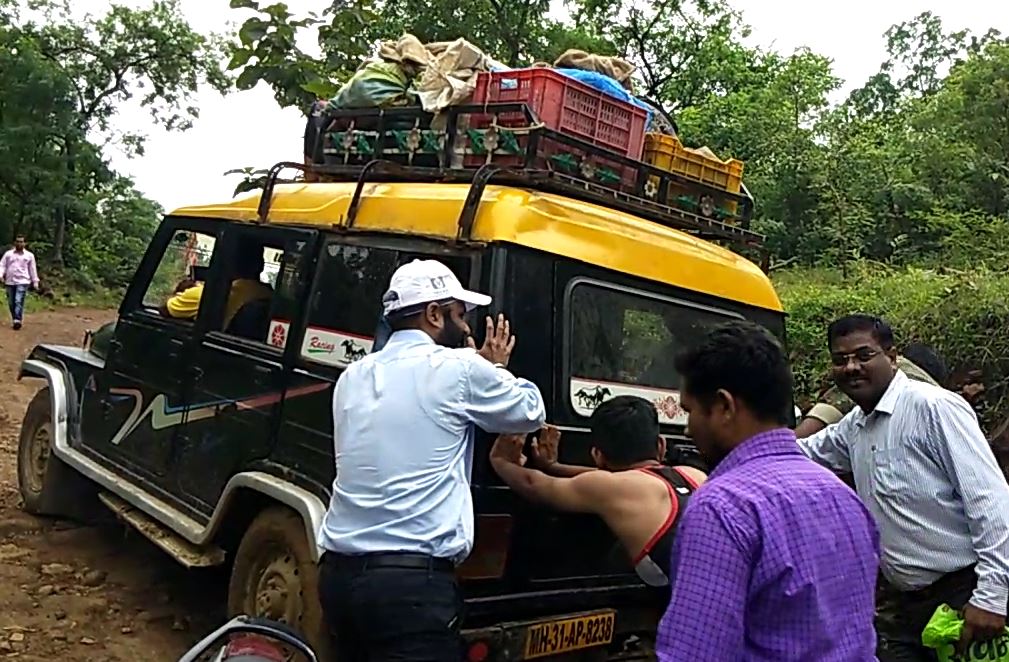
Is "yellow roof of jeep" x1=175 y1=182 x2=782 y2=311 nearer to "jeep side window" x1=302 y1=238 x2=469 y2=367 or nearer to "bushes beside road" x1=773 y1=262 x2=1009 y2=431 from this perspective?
"jeep side window" x1=302 y1=238 x2=469 y2=367

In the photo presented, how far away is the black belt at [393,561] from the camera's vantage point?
109 inches

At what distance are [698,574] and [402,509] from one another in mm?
1290

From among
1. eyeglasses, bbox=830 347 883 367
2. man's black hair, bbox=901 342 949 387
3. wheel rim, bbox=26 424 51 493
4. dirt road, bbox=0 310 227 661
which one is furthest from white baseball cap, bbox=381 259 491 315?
wheel rim, bbox=26 424 51 493

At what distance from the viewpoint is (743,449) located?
1811mm

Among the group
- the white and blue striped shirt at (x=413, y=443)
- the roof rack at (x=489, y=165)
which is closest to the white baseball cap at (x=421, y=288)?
the white and blue striped shirt at (x=413, y=443)

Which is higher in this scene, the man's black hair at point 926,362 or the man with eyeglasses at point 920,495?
the man's black hair at point 926,362

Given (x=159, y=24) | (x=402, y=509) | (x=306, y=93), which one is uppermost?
(x=159, y=24)

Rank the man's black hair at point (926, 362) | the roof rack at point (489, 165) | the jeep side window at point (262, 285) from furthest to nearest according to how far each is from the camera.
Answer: the man's black hair at point (926, 362), the jeep side window at point (262, 285), the roof rack at point (489, 165)

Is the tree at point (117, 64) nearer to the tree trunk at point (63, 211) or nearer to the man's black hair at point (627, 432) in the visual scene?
the tree trunk at point (63, 211)

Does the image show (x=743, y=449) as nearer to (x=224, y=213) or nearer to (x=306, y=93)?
(x=224, y=213)

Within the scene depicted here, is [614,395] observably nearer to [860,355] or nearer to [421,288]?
[860,355]

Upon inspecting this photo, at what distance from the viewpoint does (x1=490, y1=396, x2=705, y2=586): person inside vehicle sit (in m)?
2.92

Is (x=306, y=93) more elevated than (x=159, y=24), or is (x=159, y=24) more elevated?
(x=159, y=24)

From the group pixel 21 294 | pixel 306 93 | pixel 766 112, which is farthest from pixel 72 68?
pixel 306 93
